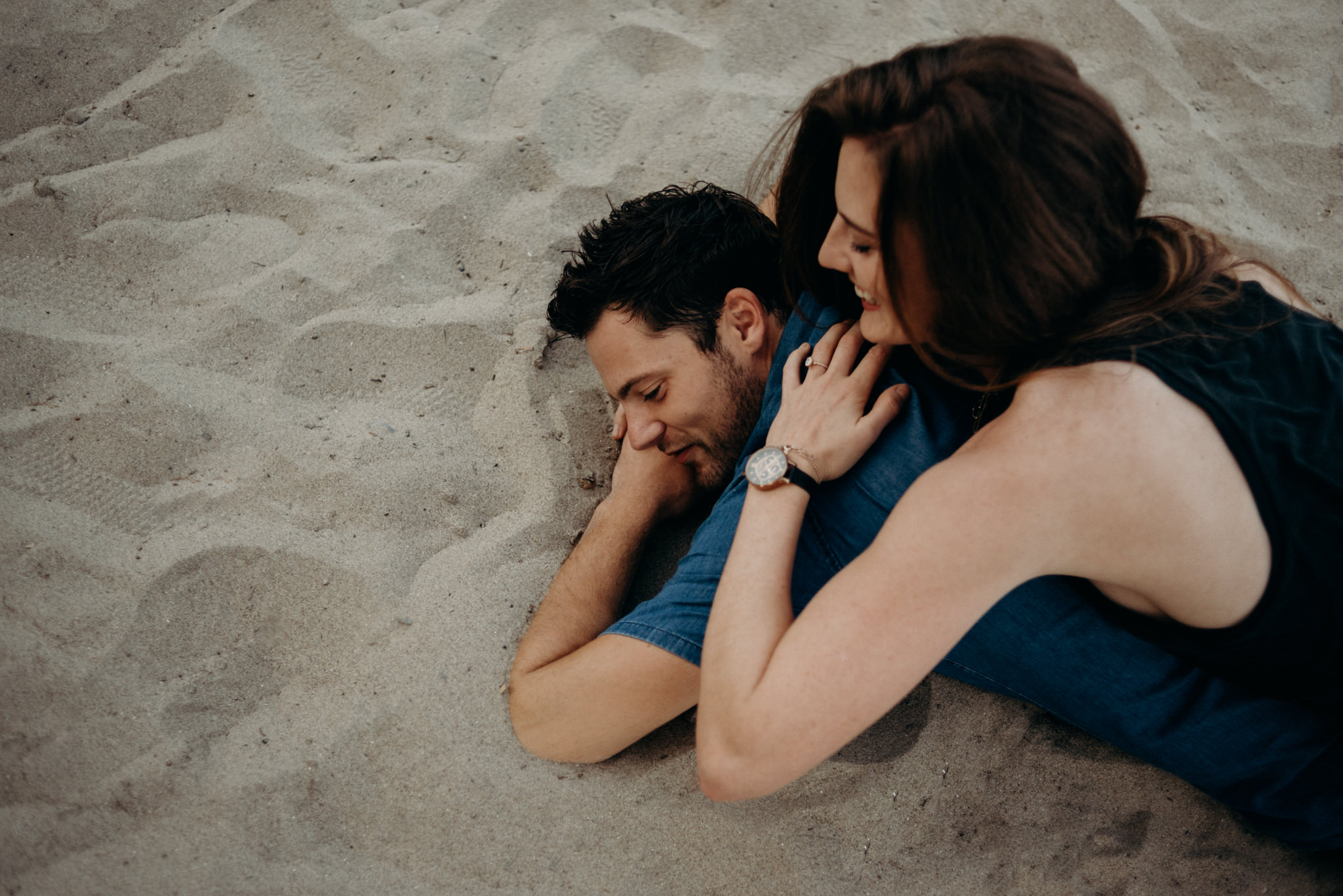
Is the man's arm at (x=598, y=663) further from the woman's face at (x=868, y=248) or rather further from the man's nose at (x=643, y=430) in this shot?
the woman's face at (x=868, y=248)

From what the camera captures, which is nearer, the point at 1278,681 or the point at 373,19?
the point at 1278,681

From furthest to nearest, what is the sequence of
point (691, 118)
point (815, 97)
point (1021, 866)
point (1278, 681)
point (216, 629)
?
point (691, 118), point (216, 629), point (1021, 866), point (815, 97), point (1278, 681)

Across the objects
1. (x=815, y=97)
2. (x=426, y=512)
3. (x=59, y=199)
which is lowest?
(x=426, y=512)

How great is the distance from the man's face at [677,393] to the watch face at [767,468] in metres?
0.54

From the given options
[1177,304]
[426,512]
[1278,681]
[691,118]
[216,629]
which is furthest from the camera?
[691,118]

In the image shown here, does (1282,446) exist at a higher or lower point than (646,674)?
higher

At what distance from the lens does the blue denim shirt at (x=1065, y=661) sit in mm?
1549

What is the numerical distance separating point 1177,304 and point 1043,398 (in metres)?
0.34

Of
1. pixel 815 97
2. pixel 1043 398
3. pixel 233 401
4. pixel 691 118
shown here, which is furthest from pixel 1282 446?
pixel 233 401

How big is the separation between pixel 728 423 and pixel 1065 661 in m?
1.01

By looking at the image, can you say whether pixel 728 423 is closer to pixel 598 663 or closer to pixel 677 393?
pixel 677 393

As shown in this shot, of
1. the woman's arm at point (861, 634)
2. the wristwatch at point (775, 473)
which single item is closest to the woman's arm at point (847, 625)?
the woman's arm at point (861, 634)

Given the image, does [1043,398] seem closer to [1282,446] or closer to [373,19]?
[1282,446]

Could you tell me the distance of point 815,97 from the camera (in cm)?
165
